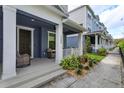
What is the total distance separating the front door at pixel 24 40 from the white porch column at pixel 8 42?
4178 mm

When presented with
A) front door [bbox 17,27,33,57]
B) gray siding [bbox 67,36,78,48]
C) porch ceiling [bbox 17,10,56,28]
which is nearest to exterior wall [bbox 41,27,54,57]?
front door [bbox 17,27,33,57]

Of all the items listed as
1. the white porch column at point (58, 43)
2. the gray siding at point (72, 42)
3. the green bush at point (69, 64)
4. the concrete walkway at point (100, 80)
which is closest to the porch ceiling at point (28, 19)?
the white porch column at point (58, 43)

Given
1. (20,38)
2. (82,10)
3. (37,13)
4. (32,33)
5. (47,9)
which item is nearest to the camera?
(37,13)

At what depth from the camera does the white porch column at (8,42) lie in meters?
4.77

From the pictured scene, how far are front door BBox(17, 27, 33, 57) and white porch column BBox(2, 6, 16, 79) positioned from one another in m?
4.18

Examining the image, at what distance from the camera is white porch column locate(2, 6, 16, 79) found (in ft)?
15.6

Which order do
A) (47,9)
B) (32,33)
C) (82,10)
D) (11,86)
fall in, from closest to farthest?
(11,86) → (47,9) → (32,33) → (82,10)

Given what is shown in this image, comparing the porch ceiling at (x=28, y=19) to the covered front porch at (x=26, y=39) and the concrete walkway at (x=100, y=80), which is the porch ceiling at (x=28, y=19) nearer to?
the covered front porch at (x=26, y=39)

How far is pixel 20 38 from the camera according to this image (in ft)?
30.6

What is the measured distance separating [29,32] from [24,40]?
2.73ft
